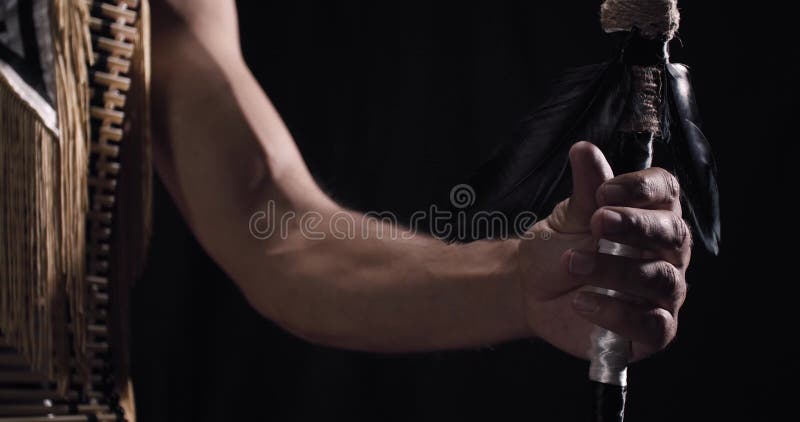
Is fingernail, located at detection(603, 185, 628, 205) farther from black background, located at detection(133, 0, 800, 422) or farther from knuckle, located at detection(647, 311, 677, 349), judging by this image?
black background, located at detection(133, 0, 800, 422)

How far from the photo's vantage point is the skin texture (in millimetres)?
525

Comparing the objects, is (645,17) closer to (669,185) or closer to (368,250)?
(669,185)

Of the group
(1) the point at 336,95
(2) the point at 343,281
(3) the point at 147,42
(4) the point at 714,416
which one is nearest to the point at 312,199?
(2) the point at 343,281

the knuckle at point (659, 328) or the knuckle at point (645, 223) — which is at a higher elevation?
the knuckle at point (645, 223)

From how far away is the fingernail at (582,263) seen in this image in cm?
51

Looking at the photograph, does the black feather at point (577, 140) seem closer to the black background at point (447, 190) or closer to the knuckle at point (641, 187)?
the knuckle at point (641, 187)

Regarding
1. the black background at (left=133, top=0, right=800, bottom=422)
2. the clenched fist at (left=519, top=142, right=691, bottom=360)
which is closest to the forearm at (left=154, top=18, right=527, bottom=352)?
the clenched fist at (left=519, top=142, right=691, bottom=360)

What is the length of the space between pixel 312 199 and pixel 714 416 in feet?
1.88

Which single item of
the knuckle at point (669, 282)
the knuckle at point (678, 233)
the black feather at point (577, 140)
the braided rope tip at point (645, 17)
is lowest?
the knuckle at point (669, 282)

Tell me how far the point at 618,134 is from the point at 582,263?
0.10 meters

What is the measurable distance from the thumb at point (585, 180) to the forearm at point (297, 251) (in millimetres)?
94

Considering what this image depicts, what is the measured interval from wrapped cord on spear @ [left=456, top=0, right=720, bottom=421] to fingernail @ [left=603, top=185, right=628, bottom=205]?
28 millimetres

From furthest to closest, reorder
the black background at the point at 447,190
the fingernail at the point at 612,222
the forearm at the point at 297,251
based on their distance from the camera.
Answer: the black background at the point at 447,190
the forearm at the point at 297,251
the fingernail at the point at 612,222

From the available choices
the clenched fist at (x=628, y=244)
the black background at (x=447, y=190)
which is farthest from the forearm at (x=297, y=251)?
the black background at (x=447, y=190)
